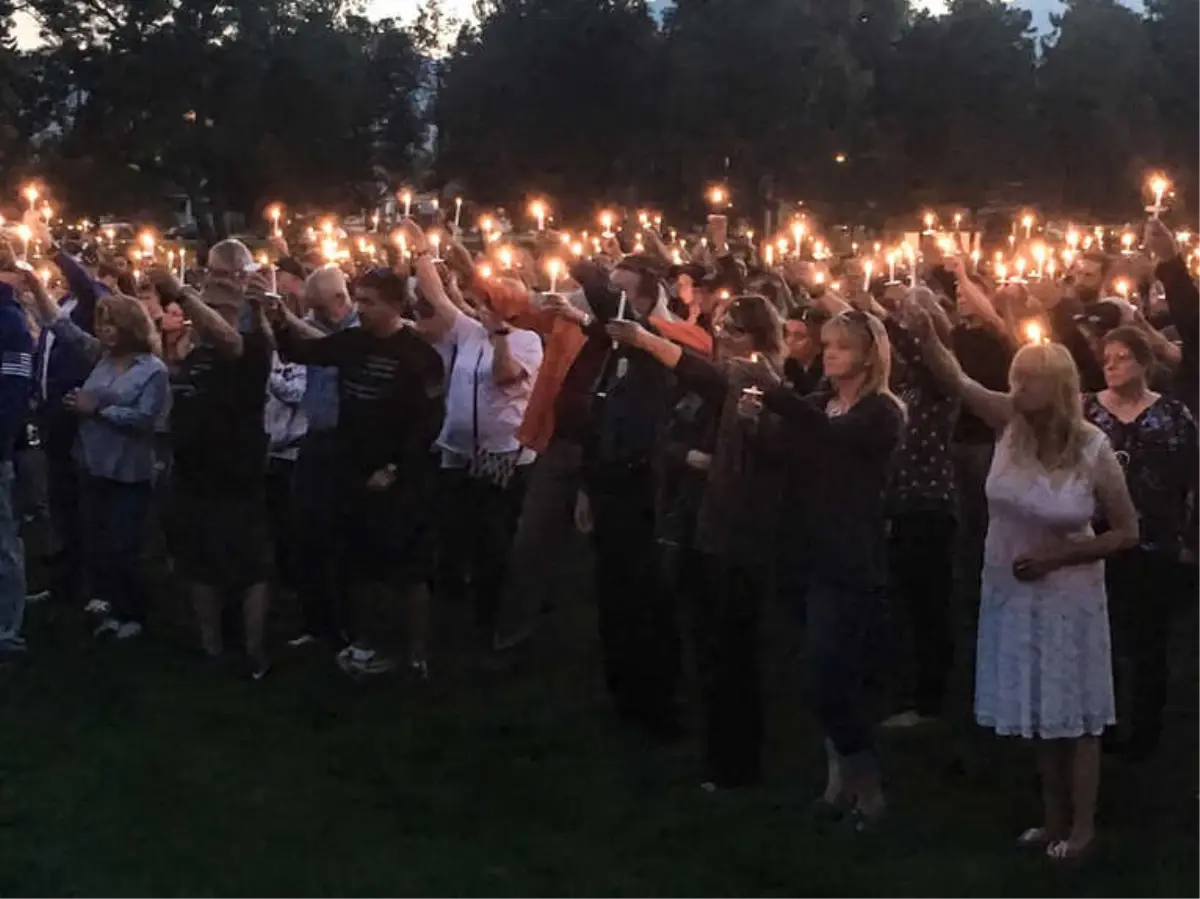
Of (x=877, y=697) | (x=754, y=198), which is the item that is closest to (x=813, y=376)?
(x=877, y=697)

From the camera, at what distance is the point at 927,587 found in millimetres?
7922

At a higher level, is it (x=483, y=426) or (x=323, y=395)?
(x=323, y=395)

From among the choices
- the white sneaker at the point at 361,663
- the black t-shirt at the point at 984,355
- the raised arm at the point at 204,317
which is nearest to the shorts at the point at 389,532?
the white sneaker at the point at 361,663

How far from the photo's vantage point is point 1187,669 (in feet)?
29.3

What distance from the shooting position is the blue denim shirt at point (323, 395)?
8906mm

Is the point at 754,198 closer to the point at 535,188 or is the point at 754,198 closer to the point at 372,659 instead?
the point at 535,188

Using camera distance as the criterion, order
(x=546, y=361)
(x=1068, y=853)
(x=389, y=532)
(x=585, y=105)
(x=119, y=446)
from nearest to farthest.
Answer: (x=1068, y=853), (x=546, y=361), (x=389, y=532), (x=119, y=446), (x=585, y=105)

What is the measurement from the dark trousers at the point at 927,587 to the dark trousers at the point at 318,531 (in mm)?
2606

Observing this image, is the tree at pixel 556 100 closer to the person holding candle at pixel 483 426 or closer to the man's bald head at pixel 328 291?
the person holding candle at pixel 483 426

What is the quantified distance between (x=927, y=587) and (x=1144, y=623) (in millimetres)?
991

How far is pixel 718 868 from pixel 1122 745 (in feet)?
7.23

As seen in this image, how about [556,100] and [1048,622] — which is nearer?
[1048,622]

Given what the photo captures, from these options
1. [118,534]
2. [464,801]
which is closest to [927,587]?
[464,801]

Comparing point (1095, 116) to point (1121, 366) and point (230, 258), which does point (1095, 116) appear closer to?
point (230, 258)
